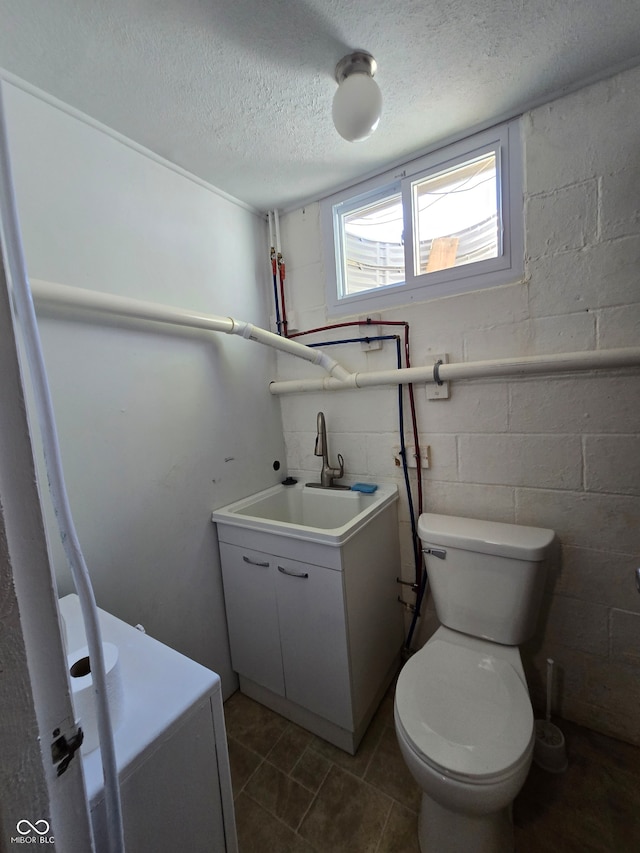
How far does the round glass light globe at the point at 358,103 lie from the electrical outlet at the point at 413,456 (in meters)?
1.20

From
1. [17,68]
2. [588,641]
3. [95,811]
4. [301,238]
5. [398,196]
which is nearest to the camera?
[95,811]

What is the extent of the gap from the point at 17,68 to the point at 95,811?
178 centimetres

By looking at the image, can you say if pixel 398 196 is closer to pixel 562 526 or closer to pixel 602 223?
pixel 602 223

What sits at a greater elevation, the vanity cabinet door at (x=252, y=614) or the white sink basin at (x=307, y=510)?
the white sink basin at (x=307, y=510)

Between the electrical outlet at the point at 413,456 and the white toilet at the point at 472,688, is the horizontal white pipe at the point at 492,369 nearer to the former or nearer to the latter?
the electrical outlet at the point at 413,456

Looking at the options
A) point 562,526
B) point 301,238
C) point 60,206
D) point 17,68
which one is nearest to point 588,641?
point 562,526

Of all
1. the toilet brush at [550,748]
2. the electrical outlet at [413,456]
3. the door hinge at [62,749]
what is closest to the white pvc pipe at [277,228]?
the electrical outlet at [413,456]

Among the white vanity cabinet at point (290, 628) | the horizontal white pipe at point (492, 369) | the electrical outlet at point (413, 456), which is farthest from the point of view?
the electrical outlet at point (413, 456)

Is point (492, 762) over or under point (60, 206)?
under

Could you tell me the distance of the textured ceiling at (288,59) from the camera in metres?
0.89

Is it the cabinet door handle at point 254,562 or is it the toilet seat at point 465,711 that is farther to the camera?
the cabinet door handle at point 254,562

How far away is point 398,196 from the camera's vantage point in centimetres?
162

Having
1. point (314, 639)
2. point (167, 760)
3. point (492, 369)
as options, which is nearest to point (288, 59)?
point (492, 369)

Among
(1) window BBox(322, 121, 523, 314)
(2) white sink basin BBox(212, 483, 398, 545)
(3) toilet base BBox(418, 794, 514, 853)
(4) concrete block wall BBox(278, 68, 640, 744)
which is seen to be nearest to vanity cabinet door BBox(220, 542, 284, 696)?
(2) white sink basin BBox(212, 483, 398, 545)
